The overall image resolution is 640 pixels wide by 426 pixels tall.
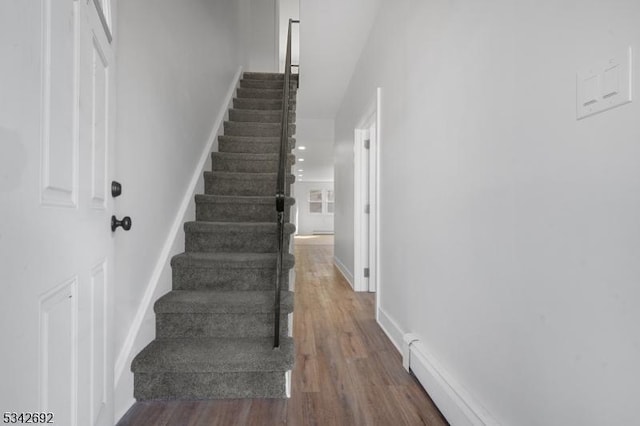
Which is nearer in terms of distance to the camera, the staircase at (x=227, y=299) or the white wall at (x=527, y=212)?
the white wall at (x=527, y=212)

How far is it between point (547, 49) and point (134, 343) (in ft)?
6.29

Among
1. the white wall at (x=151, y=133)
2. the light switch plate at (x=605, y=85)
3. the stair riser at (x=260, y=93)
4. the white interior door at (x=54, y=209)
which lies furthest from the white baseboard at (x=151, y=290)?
Result: the light switch plate at (x=605, y=85)

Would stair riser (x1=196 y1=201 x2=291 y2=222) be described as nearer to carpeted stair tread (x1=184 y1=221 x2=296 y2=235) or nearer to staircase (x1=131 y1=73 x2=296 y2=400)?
staircase (x1=131 y1=73 x2=296 y2=400)

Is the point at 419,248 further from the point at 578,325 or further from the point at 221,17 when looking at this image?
the point at 221,17

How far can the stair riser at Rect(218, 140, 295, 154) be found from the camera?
9.79ft

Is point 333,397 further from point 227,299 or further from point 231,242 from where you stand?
point 231,242

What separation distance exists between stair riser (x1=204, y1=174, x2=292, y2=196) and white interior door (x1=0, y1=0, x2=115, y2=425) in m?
1.55

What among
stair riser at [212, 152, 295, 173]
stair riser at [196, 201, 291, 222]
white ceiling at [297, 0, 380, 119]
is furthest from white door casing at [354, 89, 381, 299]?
stair riser at [196, 201, 291, 222]

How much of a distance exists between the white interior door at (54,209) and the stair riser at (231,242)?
1.10 meters

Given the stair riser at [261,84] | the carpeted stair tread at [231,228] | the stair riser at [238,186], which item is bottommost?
the carpeted stair tread at [231,228]

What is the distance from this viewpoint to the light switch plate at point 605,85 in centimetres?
65

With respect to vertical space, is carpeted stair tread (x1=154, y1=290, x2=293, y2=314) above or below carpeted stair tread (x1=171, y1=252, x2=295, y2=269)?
A: below

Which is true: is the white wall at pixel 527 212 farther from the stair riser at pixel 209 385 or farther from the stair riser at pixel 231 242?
the stair riser at pixel 231 242

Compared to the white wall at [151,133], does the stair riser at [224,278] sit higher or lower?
lower
